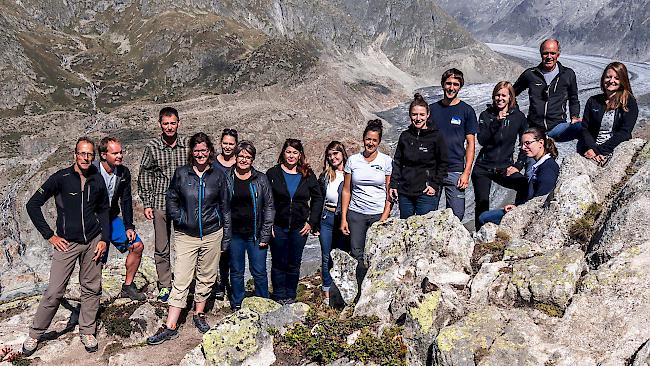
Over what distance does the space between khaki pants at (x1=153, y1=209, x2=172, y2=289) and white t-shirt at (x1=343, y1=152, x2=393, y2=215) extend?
3854mm

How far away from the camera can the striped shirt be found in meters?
10.3

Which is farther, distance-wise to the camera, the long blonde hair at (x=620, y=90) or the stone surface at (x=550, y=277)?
the long blonde hair at (x=620, y=90)

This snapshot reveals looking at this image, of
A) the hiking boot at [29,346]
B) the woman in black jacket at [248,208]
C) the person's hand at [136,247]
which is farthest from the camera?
the person's hand at [136,247]

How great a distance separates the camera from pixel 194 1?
140625 mm

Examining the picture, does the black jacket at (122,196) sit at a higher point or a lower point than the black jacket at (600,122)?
lower

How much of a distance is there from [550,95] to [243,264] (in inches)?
285

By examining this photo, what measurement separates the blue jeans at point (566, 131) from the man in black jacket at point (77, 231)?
8867 mm

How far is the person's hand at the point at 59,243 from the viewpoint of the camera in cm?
909

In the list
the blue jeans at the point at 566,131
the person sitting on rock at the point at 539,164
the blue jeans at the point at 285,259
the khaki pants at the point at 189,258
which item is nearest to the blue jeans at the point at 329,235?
the blue jeans at the point at 285,259

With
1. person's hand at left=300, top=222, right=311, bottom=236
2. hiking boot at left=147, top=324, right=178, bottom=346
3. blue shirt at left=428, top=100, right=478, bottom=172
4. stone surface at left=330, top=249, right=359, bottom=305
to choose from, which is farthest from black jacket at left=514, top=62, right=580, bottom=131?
hiking boot at left=147, top=324, right=178, bottom=346

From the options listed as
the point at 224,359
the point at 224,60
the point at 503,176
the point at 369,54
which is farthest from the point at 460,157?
the point at 369,54

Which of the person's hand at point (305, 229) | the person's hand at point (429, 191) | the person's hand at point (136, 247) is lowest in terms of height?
the person's hand at point (136, 247)

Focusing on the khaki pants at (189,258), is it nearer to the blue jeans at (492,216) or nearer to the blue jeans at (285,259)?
the blue jeans at (285,259)

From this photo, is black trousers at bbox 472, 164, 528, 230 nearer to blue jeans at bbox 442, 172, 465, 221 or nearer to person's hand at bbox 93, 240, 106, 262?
blue jeans at bbox 442, 172, 465, 221
